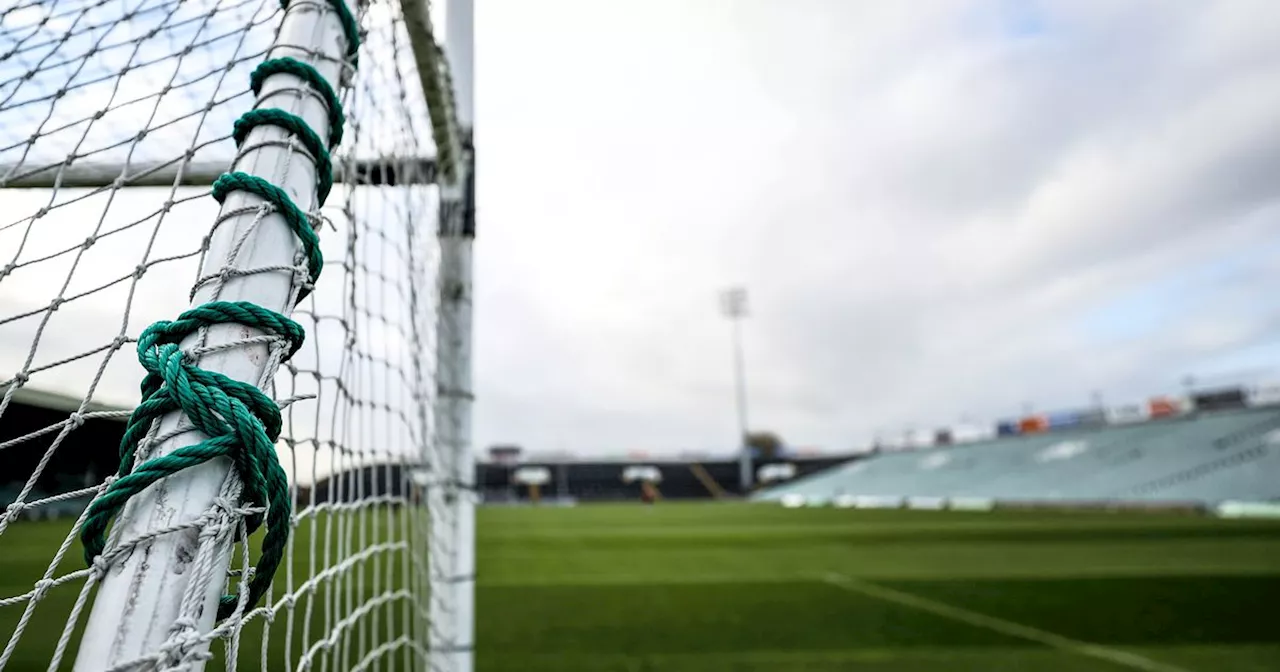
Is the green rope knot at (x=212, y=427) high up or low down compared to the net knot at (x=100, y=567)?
up

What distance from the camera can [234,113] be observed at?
3.97 ft

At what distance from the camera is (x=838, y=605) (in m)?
4.30

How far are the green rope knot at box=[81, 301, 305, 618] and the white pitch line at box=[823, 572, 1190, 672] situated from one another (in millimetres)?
3508

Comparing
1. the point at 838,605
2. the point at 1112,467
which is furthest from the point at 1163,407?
the point at 838,605

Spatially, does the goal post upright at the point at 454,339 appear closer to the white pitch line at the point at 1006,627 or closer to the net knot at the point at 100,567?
the net knot at the point at 100,567

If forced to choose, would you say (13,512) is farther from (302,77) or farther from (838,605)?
(838,605)

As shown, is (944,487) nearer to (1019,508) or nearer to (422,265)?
(1019,508)

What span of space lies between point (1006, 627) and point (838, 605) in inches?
38.1

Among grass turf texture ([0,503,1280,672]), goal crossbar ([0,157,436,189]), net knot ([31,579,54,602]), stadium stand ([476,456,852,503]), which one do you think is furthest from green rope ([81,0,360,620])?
stadium stand ([476,456,852,503])

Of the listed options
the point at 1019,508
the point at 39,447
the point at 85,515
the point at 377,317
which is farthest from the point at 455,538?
the point at 1019,508

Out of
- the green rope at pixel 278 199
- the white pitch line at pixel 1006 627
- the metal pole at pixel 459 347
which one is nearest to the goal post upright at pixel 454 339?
the metal pole at pixel 459 347

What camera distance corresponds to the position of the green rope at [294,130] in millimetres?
729

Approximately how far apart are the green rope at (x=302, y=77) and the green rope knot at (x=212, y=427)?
0.29 metres

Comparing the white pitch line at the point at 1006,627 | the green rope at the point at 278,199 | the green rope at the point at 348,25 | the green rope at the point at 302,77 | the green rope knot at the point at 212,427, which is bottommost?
the white pitch line at the point at 1006,627
